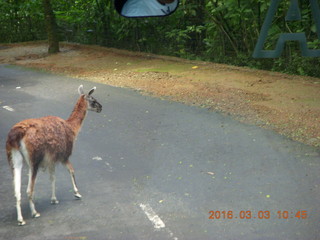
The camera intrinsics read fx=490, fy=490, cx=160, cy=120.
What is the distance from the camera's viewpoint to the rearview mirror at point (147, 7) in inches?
79.8

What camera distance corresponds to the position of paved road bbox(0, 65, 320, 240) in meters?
5.52

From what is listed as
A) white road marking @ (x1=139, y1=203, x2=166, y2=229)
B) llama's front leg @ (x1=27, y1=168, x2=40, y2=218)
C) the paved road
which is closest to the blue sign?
the paved road

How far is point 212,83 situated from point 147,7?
11.6 metres

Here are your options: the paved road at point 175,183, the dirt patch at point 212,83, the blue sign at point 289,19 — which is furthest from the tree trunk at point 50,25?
the blue sign at point 289,19

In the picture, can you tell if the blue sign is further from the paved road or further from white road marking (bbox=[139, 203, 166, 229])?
white road marking (bbox=[139, 203, 166, 229])

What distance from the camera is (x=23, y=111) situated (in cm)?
1145

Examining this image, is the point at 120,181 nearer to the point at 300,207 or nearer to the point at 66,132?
the point at 66,132

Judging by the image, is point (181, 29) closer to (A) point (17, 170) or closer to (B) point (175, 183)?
(B) point (175, 183)

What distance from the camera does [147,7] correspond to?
6.77 ft

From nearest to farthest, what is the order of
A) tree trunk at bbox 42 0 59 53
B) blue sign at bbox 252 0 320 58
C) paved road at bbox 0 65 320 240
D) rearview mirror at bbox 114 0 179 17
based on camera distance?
blue sign at bbox 252 0 320 58 → rearview mirror at bbox 114 0 179 17 → paved road at bbox 0 65 320 240 → tree trunk at bbox 42 0 59 53

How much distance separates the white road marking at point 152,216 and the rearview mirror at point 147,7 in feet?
12.5
